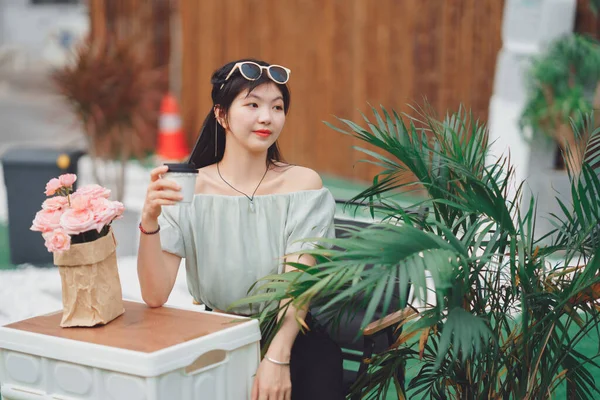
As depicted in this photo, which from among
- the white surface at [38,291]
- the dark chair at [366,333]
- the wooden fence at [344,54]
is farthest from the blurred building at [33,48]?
the dark chair at [366,333]

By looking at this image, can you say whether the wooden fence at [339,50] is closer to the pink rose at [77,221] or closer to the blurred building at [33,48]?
the blurred building at [33,48]

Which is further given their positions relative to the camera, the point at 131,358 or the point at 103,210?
the point at 103,210

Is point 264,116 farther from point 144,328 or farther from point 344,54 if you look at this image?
point 344,54

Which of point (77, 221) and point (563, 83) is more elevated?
point (563, 83)

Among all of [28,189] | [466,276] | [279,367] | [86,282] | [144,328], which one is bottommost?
[28,189]

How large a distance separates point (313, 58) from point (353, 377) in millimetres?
5778

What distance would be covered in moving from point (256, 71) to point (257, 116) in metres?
0.13

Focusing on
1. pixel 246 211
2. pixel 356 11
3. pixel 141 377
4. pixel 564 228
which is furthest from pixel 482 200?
pixel 356 11

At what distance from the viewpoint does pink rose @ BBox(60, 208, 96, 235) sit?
2.35m

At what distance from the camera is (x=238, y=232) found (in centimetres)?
270

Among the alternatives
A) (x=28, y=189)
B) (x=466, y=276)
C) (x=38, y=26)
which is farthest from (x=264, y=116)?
(x=38, y=26)

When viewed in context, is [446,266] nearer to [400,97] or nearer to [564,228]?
[564,228]

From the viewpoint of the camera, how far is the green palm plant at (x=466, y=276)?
2.19 m

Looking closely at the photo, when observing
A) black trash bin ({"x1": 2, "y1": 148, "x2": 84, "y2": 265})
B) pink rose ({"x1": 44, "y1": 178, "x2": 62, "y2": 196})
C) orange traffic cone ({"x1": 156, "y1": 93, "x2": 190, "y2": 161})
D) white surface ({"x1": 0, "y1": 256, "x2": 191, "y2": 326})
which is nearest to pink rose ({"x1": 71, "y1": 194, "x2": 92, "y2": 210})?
pink rose ({"x1": 44, "y1": 178, "x2": 62, "y2": 196})
